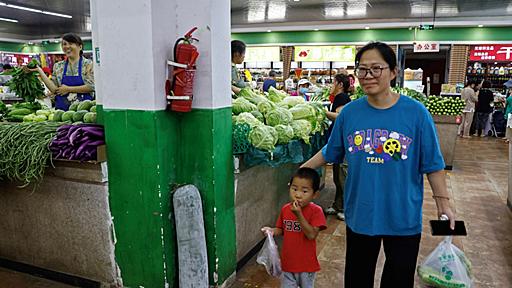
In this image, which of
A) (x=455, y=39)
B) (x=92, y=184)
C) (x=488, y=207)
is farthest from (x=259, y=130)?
(x=455, y=39)

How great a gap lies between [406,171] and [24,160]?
2515 millimetres

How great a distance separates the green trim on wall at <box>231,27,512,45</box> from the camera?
44.8ft

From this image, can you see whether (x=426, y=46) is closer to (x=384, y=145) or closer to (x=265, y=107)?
(x=265, y=107)

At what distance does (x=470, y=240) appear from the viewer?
160 inches

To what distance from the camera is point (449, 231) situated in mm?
2113

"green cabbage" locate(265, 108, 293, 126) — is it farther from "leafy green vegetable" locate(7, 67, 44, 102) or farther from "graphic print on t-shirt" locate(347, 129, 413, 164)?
"leafy green vegetable" locate(7, 67, 44, 102)

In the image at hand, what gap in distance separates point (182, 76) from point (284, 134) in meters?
1.23

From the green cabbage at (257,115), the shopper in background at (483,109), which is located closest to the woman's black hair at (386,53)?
the green cabbage at (257,115)

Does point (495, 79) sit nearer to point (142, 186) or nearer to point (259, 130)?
point (259, 130)

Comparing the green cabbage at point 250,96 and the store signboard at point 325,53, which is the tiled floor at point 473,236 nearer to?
the green cabbage at point 250,96

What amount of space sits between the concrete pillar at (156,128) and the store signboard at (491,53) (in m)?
13.6

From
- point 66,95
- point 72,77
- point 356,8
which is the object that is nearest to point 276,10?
point 356,8

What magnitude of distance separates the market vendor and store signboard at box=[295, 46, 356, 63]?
38.4 ft

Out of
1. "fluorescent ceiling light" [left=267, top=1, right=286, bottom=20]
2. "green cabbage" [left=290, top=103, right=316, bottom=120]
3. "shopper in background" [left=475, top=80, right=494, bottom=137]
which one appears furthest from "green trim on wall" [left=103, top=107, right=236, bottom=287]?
"shopper in background" [left=475, top=80, right=494, bottom=137]
